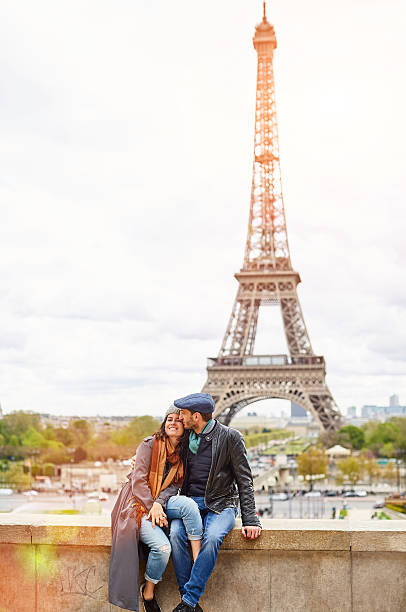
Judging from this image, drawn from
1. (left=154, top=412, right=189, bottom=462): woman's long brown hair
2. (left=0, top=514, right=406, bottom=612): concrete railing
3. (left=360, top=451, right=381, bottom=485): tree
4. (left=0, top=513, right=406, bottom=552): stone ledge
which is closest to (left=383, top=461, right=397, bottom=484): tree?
(left=360, top=451, right=381, bottom=485): tree

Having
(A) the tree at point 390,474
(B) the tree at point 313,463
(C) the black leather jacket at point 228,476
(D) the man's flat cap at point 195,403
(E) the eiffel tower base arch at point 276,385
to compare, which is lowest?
(A) the tree at point 390,474

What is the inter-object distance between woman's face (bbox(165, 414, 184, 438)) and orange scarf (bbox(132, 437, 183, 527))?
0.08 m

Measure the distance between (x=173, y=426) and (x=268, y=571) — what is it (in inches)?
66.4

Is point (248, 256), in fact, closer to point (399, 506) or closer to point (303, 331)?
point (303, 331)

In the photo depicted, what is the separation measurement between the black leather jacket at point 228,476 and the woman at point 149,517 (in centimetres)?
26

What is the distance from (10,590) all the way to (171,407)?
98.8 inches

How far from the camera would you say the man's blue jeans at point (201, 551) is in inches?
285

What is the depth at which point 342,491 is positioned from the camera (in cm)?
7906

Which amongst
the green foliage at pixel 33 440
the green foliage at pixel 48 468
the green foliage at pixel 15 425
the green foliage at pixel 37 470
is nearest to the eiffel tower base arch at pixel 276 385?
the green foliage at pixel 48 468

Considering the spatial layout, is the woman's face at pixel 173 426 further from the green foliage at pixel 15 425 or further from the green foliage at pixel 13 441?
the green foliage at pixel 15 425

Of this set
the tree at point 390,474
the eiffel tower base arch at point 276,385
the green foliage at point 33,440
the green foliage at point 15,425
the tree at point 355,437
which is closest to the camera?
the eiffel tower base arch at point 276,385

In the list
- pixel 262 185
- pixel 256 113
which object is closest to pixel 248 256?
pixel 262 185

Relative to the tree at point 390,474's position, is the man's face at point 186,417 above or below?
above

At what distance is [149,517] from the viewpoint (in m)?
7.32
